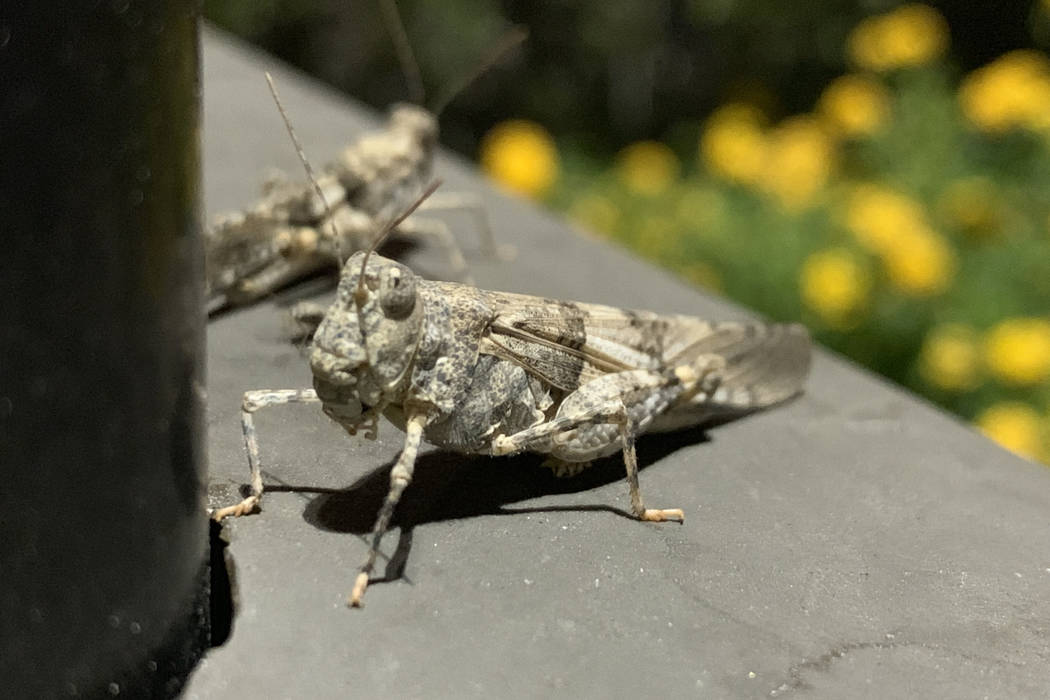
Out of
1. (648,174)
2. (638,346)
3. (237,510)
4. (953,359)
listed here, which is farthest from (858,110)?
(237,510)

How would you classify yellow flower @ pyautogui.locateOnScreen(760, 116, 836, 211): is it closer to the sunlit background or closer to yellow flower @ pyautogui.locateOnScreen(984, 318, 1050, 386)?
the sunlit background

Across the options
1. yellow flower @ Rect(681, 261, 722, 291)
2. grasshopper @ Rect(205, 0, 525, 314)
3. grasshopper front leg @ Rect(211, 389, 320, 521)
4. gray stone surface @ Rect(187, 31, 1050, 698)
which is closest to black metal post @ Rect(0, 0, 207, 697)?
gray stone surface @ Rect(187, 31, 1050, 698)

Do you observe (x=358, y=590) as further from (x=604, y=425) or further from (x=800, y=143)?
(x=800, y=143)

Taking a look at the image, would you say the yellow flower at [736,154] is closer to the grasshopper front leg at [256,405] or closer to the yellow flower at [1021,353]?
the yellow flower at [1021,353]

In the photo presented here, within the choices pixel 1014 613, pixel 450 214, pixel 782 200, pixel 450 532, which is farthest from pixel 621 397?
pixel 782 200

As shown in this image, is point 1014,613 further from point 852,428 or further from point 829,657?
point 852,428
